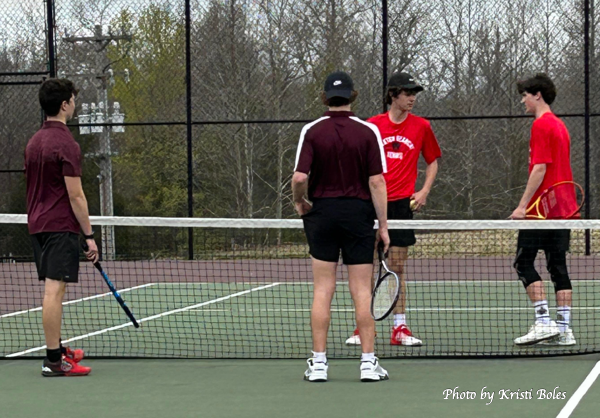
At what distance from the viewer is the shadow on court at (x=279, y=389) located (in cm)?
508

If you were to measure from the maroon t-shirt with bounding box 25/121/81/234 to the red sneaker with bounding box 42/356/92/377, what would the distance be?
0.71m

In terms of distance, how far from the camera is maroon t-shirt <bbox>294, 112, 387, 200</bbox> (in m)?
5.70

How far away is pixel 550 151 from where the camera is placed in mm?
6934

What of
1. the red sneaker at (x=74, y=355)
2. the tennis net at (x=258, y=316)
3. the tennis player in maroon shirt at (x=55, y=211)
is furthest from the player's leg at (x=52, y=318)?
the tennis net at (x=258, y=316)

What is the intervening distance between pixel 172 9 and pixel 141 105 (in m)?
3.53

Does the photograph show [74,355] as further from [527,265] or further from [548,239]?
[548,239]

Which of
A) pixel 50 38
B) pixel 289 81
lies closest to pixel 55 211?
pixel 50 38

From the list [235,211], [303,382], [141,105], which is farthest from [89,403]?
[141,105]

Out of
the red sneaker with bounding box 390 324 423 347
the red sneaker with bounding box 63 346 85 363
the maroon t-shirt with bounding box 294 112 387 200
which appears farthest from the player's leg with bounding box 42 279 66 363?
the red sneaker with bounding box 390 324 423 347

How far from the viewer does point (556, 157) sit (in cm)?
698

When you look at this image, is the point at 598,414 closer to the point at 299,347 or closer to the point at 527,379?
the point at 527,379

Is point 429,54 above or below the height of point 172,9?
below

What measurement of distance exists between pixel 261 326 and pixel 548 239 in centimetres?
229

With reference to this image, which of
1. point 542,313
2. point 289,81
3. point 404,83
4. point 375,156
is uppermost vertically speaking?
point 289,81
